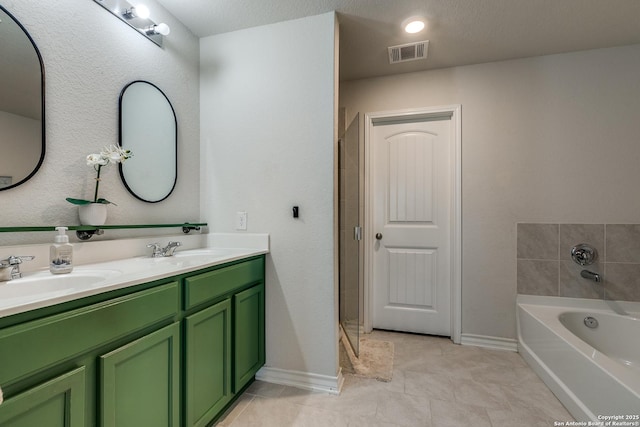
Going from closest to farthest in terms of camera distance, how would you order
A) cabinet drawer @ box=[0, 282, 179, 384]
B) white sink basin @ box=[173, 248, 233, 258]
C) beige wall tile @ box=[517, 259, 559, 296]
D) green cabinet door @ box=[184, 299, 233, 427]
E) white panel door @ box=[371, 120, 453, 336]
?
cabinet drawer @ box=[0, 282, 179, 384] < green cabinet door @ box=[184, 299, 233, 427] < white sink basin @ box=[173, 248, 233, 258] < beige wall tile @ box=[517, 259, 559, 296] < white panel door @ box=[371, 120, 453, 336]

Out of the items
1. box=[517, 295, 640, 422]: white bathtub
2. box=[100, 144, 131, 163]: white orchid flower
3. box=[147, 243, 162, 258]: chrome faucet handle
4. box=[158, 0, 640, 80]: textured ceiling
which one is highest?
box=[158, 0, 640, 80]: textured ceiling

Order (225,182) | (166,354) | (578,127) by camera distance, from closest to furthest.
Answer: (166,354), (225,182), (578,127)

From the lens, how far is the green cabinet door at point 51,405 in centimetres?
73

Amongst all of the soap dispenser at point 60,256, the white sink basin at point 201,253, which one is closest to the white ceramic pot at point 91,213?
the soap dispenser at point 60,256

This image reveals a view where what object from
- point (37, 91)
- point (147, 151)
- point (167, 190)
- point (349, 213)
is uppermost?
point (37, 91)

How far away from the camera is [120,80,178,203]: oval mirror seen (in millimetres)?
1650

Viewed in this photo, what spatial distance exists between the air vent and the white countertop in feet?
6.75

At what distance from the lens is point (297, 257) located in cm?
193

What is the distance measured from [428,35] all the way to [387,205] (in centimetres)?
142

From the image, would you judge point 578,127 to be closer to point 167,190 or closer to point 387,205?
point 387,205

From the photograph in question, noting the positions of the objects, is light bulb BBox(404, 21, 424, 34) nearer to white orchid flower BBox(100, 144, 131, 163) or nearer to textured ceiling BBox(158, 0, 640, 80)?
textured ceiling BBox(158, 0, 640, 80)

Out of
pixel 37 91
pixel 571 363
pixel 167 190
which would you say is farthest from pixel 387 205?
pixel 37 91

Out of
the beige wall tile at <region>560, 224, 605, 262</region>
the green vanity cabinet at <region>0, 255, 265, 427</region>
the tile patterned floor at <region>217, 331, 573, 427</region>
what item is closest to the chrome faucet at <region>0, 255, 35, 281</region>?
the green vanity cabinet at <region>0, 255, 265, 427</region>

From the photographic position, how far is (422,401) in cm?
175
